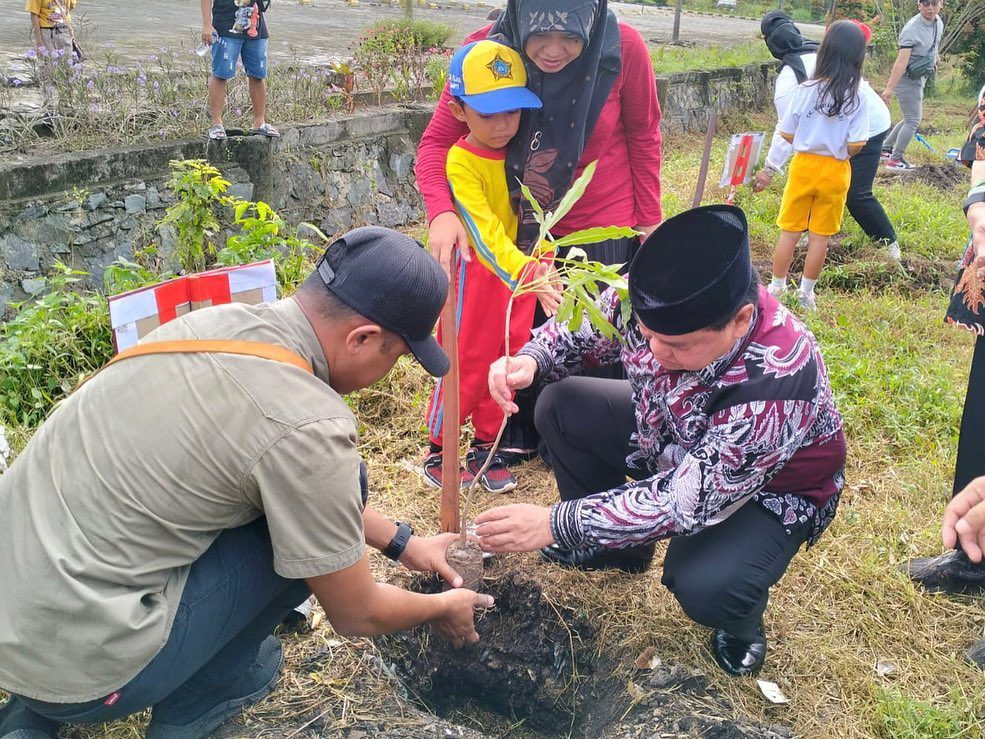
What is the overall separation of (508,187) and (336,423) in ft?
4.95

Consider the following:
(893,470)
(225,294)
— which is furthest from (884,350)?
(225,294)

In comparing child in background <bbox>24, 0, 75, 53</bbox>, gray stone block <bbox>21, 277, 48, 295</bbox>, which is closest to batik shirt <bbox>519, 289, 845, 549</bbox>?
gray stone block <bbox>21, 277, 48, 295</bbox>

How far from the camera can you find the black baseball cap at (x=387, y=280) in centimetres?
160

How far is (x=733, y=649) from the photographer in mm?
2281

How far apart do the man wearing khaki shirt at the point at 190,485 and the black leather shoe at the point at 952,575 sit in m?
1.92

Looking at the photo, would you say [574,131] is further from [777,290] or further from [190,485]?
[777,290]

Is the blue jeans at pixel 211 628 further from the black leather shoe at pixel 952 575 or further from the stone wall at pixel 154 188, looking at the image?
the stone wall at pixel 154 188

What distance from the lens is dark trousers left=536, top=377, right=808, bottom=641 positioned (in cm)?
210

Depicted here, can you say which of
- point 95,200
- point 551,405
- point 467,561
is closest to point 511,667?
point 467,561

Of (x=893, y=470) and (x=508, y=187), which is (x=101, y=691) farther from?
(x=893, y=470)

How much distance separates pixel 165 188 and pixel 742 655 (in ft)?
13.0

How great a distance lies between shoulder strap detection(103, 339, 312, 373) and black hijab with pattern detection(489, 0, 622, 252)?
4.64 feet

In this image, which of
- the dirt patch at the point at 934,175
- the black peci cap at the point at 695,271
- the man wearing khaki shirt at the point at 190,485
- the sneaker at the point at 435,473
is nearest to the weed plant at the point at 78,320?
the sneaker at the point at 435,473

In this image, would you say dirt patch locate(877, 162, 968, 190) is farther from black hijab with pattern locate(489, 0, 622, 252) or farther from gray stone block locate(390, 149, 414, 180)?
black hijab with pattern locate(489, 0, 622, 252)
